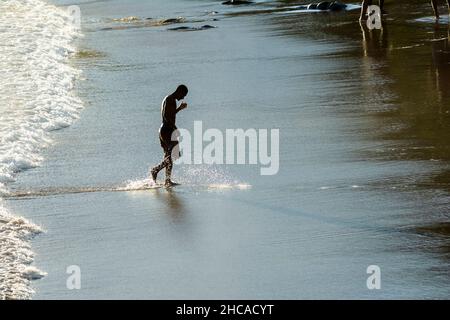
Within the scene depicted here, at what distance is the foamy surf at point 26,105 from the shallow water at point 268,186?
0.67 ft

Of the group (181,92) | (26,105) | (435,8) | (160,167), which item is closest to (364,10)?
(435,8)

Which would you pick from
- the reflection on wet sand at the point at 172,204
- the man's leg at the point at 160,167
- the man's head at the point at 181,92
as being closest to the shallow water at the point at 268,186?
the reflection on wet sand at the point at 172,204

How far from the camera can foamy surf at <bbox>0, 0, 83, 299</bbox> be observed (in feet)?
35.8

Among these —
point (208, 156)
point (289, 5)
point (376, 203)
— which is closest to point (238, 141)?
point (208, 156)

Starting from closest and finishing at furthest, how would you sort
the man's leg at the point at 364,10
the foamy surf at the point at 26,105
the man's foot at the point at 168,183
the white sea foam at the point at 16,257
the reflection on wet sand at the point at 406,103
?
the white sea foam at the point at 16,257 < the foamy surf at the point at 26,105 < the reflection on wet sand at the point at 406,103 < the man's foot at the point at 168,183 < the man's leg at the point at 364,10

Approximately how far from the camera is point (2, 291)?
9828mm

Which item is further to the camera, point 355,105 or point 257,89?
point 257,89

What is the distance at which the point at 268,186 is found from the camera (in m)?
13.3

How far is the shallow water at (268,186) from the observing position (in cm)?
991

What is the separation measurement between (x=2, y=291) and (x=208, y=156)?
5.96m

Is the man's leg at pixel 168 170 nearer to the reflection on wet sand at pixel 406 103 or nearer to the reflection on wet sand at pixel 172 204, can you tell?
the reflection on wet sand at pixel 172 204

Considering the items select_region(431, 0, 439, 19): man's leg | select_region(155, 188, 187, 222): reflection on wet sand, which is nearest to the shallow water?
select_region(155, 188, 187, 222): reflection on wet sand

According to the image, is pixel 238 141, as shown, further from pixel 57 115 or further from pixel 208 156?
pixel 57 115

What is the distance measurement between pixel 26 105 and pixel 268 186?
9.05 m
